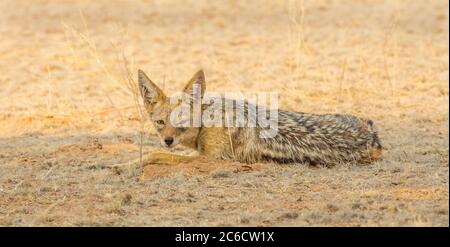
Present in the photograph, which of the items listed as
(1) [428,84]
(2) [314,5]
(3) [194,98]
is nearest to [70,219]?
(3) [194,98]

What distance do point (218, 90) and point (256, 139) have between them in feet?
15.2

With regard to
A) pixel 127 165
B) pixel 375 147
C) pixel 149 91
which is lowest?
pixel 127 165

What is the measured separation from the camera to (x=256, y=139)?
8.27 meters

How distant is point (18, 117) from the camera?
1109 centimetres

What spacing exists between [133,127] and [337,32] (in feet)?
25.5

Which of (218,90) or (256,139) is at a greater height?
(218,90)

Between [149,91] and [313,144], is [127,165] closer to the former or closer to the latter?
[149,91]

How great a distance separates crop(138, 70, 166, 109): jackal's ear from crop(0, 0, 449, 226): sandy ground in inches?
25.1

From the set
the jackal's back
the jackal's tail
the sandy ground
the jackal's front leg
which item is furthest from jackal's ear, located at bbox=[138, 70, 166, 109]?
the jackal's tail

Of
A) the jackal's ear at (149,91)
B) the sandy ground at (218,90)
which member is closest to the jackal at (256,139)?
the jackal's ear at (149,91)

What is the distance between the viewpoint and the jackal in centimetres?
816

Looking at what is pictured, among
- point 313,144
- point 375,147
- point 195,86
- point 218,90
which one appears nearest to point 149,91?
→ point 195,86

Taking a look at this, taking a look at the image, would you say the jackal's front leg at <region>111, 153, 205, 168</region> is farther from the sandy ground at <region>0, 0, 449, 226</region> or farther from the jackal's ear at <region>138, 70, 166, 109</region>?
the jackal's ear at <region>138, 70, 166, 109</region>

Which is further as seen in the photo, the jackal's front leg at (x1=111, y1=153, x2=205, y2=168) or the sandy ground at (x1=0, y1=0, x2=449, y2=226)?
the jackal's front leg at (x1=111, y1=153, x2=205, y2=168)
